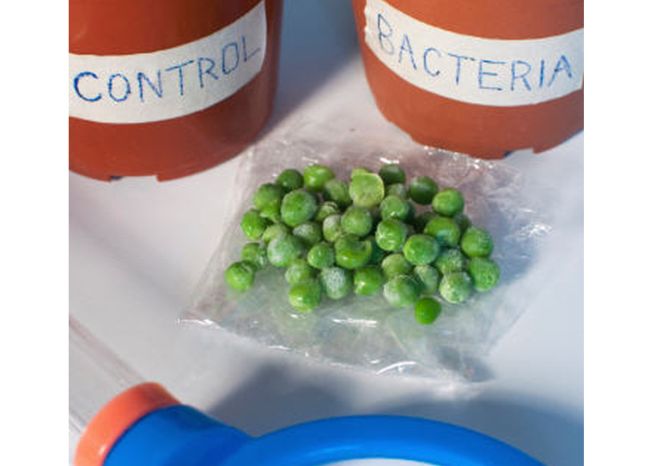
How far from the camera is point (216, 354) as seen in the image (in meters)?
0.57

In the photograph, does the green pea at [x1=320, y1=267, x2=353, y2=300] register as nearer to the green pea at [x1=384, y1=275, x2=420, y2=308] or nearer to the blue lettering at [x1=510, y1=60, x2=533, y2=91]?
the green pea at [x1=384, y1=275, x2=420, y2=308]

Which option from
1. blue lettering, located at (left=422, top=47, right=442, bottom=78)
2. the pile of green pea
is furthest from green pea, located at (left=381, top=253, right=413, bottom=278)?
blue lettering, located at (left=422, top=47, right=442, bottom=78)

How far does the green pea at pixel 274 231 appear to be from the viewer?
572mm

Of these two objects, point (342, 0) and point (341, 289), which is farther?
point (342, 0)

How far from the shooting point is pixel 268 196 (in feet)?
1.94

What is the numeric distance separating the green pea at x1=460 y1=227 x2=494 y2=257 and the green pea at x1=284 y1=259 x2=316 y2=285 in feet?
0.28

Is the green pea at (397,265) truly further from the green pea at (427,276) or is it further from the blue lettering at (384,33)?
the blue lettering at (384,33)

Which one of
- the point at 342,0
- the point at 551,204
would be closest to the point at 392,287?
the point at 551,204

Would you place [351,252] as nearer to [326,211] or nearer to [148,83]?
[326,211]

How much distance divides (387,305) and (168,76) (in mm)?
171

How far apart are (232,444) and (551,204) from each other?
0.83 feet

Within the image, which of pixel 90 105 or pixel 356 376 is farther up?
pixel 90 105

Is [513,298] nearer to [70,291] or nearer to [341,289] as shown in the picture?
[341,289]

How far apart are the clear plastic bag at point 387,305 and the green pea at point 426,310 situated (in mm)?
10
